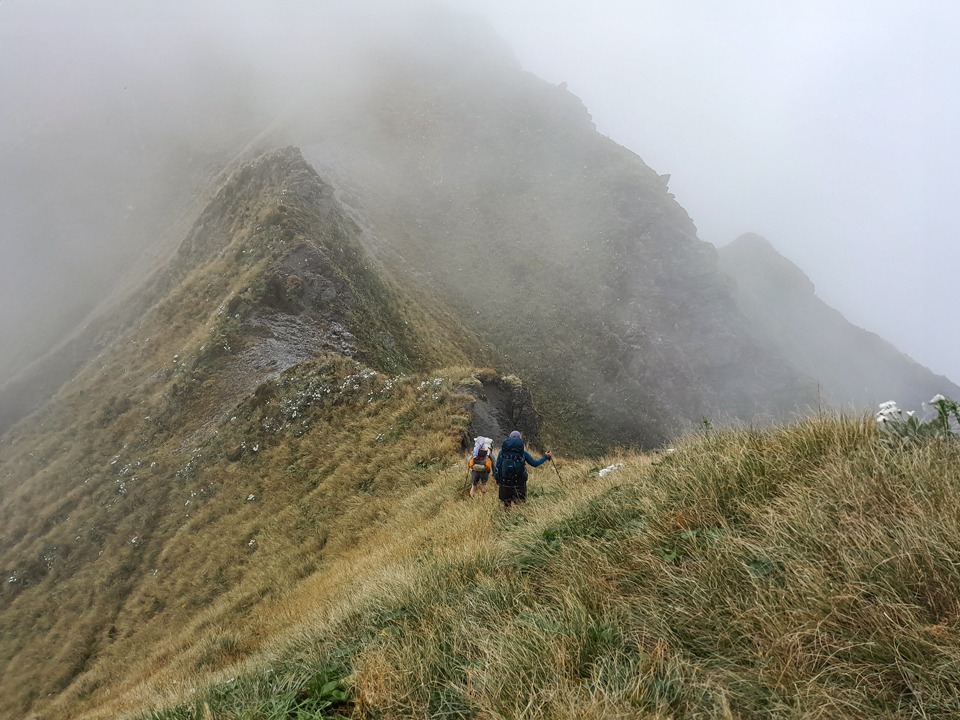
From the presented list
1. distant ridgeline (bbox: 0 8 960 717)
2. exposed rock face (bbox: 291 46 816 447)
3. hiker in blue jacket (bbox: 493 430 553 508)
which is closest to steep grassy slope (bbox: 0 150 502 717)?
distant ridgeline (bbox: 0 8 960 717)

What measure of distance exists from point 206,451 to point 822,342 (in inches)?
3813

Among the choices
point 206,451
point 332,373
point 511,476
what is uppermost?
point 511,476

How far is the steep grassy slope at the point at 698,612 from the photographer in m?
2.43

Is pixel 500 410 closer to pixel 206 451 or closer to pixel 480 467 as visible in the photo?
pixel 480 467

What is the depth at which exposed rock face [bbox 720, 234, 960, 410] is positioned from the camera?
75625 mm

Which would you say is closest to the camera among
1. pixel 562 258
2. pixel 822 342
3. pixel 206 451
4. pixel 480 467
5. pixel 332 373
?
pixel 480 467

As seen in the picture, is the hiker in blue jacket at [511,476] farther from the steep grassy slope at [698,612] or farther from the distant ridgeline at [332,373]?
the steep grassy slope at [698,612]

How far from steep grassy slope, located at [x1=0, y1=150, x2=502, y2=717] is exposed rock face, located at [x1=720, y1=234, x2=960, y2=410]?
215ft

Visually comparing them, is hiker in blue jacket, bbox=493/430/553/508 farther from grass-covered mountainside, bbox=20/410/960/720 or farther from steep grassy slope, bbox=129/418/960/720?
steep grassy slope, bbox=129/418/960/720

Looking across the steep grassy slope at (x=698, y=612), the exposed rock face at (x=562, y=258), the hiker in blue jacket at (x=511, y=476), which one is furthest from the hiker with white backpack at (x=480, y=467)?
the exposed rock face at (x=562, y=258)

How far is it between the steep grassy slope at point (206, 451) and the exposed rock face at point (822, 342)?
65.4 m

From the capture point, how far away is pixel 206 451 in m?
19.3

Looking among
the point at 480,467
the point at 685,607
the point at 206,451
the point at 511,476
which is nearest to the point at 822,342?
the point at 480,467

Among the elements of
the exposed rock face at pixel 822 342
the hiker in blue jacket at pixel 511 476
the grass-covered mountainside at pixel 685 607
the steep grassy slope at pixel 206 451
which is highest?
the grass-covered mountainside at pixel 685 607
